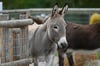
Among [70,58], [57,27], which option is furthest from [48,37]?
[70,58]

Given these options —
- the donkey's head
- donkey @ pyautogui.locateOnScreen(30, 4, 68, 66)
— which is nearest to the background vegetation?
donkey @ pyautogui.locateOnScreen(30, 4, 68, 66)

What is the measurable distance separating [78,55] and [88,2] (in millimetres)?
23103

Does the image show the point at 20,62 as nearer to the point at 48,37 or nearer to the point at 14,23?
the point at 14,23

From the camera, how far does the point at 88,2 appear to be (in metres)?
36.1

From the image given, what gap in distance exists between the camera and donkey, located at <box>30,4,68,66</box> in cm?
966

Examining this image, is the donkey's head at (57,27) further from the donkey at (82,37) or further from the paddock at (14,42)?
the donkey at (82,37)

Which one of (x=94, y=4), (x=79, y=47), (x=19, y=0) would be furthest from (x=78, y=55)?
(x=94, y=4)

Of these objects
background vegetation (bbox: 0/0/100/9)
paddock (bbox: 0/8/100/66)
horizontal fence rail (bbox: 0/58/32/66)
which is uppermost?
background vegetation (bbox: 0/0/100/9)

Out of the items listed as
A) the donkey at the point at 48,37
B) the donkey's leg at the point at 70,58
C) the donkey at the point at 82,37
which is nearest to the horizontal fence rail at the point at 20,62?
the donkey at the point at 48,37

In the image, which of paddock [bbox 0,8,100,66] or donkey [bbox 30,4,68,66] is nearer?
paddock [bbox 0,8,100,66]

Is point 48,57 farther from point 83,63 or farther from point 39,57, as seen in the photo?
point 83,63

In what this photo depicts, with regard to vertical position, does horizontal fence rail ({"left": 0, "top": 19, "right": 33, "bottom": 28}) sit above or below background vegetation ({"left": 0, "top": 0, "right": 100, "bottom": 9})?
below

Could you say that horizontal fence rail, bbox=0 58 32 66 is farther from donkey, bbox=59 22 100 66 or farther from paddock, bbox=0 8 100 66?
donkey, bbox=59 22 100 66

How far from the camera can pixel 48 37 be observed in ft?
32.7
